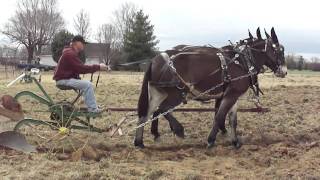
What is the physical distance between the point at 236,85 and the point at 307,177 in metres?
3.01

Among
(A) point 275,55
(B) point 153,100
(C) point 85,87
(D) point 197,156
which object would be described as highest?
(A) point 275,55

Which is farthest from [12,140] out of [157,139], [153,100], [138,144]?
[157,139]

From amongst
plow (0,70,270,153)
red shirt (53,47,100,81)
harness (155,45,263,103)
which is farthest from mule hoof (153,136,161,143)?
red shirt (53,47,100,81)

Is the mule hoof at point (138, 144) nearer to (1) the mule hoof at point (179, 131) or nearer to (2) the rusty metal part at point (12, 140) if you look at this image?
(1) the mule hoof at point (179, 131)

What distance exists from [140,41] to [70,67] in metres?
48.5

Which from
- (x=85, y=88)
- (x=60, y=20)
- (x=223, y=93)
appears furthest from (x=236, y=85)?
(x=60, y=20)

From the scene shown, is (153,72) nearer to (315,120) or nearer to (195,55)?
(195,55)

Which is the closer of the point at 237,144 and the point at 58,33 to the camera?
the point at 237,144

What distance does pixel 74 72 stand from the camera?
8.75 meters

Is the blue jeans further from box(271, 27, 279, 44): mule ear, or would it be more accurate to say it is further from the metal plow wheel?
box(271, 27, 279, 44): mule ear

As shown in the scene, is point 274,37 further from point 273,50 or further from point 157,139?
point 157,139

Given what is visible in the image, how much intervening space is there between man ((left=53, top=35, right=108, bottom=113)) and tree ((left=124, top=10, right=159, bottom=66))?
45.9m

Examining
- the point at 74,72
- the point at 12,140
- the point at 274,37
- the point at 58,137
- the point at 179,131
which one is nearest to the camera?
the point at 12,140

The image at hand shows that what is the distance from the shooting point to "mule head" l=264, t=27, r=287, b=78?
10008 mm
